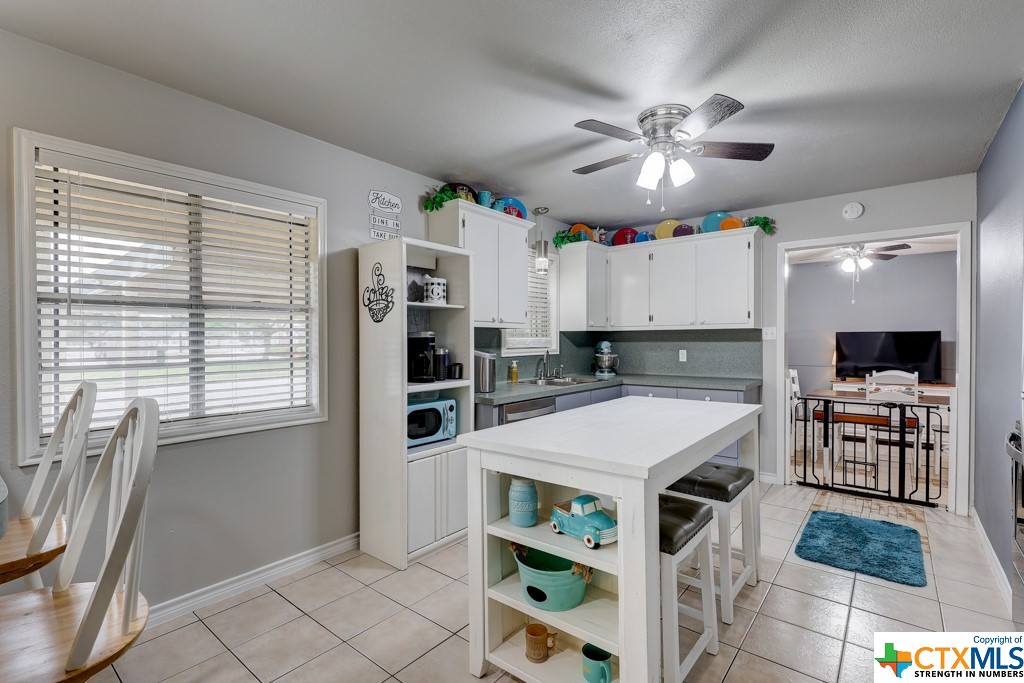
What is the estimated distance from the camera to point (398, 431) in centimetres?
279

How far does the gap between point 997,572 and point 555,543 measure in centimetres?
267

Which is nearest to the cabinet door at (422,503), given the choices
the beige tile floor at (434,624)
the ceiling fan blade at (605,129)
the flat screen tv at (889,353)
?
the beige tile floor at (434,624)

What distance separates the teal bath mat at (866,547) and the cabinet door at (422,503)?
2.22m

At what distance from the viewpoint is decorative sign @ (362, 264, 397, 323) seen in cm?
284

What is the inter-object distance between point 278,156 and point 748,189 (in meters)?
3.36

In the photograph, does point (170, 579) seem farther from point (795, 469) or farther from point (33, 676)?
point (795, 469)

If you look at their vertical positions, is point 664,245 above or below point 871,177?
below

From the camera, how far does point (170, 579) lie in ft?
7.51

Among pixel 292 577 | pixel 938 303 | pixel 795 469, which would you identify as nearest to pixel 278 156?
pixel 292 577

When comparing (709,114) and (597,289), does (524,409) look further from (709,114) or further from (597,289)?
(709,114)

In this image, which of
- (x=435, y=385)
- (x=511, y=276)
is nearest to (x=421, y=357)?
(x=435, y=385)

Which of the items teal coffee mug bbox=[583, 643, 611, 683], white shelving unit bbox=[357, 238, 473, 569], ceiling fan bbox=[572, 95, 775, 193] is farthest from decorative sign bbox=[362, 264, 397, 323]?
teal coffee mug bbox=[583, 643, 611, 683]

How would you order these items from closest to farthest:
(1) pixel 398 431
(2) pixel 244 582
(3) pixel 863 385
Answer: (2) pixel 244 582 < (1) pixel 398 431 < (3) pixel 863 385

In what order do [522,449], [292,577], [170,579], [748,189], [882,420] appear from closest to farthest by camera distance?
[522,449]
[170,579]
[292,577]
[748,189]
[882,420]
